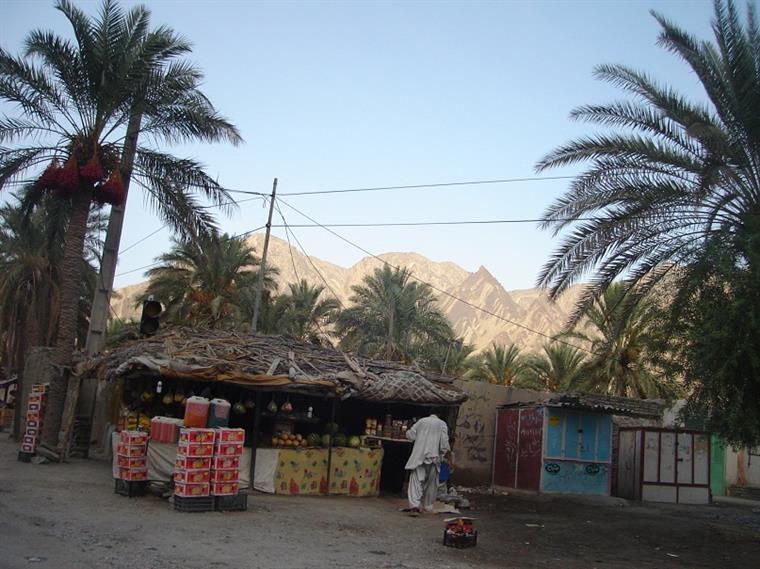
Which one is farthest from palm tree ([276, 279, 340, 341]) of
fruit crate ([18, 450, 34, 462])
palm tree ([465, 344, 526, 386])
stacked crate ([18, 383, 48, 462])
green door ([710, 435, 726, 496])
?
fruit crate ([18, 450, 34, 462])

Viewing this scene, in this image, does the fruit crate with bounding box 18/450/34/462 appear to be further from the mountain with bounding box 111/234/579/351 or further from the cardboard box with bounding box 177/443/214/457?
the mountain with bounding box 111/234/579/351

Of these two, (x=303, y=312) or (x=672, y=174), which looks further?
(x=303, y=312)

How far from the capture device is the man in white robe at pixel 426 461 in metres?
12.7

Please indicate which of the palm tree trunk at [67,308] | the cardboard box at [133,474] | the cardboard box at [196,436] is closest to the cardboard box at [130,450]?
the cardboard box at [133,474]

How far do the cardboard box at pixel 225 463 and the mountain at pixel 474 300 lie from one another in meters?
97.7

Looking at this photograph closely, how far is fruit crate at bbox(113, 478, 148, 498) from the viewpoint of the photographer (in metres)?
11.0

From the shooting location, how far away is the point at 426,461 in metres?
12.7

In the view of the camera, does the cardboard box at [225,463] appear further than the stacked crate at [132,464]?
No

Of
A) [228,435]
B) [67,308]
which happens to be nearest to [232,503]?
[228,435]

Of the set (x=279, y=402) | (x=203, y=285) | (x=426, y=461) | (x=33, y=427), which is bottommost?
(x=33, y=427)

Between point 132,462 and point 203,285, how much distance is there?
20.5 meters

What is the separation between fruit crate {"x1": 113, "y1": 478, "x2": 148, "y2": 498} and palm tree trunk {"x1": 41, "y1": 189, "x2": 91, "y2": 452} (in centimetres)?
478

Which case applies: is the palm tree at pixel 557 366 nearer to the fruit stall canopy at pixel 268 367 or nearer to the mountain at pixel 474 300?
the fruit stall canopy at pixel 268 367

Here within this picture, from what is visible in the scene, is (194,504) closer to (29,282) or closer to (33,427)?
(33,427)
